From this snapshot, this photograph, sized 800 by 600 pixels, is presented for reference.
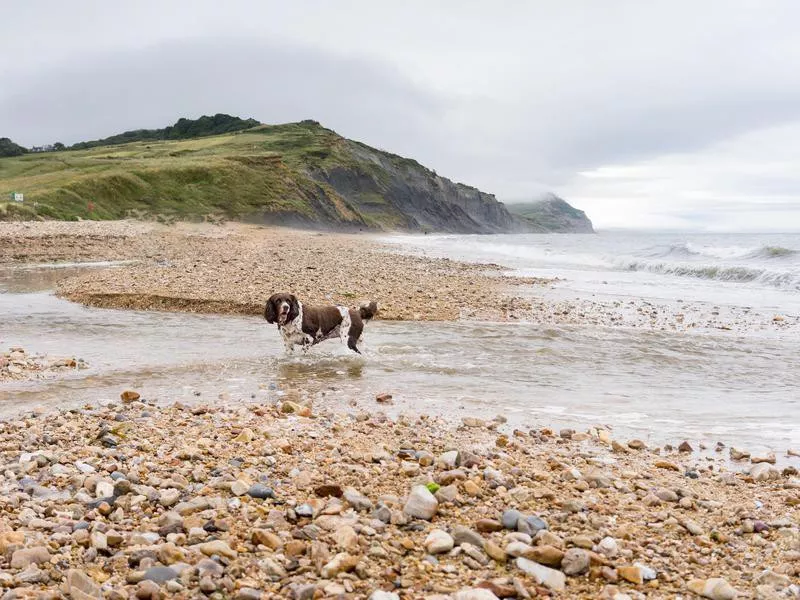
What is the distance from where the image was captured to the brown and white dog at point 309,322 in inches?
457

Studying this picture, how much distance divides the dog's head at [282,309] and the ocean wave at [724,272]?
2256 cm

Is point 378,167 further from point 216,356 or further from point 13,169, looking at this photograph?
point 216,356

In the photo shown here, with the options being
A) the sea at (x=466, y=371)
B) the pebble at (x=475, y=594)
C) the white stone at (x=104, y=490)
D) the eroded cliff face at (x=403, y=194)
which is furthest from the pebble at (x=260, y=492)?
the eroded cliff face at (x=403, y=194)

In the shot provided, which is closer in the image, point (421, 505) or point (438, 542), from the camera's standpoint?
point (438, 542)

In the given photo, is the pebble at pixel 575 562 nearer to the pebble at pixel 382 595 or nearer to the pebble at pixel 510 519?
the pebble at pixel 510 519

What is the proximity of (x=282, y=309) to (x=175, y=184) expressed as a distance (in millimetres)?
64709

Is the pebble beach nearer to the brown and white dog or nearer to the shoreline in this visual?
the shoreline

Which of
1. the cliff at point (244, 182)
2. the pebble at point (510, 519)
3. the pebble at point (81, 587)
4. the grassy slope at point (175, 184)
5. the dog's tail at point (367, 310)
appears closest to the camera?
the pebble at point (81, 587)

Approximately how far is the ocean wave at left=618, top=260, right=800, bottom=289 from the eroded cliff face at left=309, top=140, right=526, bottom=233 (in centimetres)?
7329

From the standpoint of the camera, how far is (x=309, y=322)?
11.7 m

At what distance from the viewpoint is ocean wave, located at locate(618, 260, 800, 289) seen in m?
27.0

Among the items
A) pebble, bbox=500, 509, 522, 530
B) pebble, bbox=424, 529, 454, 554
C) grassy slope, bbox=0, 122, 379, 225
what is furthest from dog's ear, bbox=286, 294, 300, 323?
grassy slope, bbox=0, 122, 379, 225

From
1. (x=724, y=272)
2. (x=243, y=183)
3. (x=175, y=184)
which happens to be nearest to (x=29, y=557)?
(x=724, y=272)

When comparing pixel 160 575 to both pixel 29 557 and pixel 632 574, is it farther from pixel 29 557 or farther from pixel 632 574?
pixel 632 574
